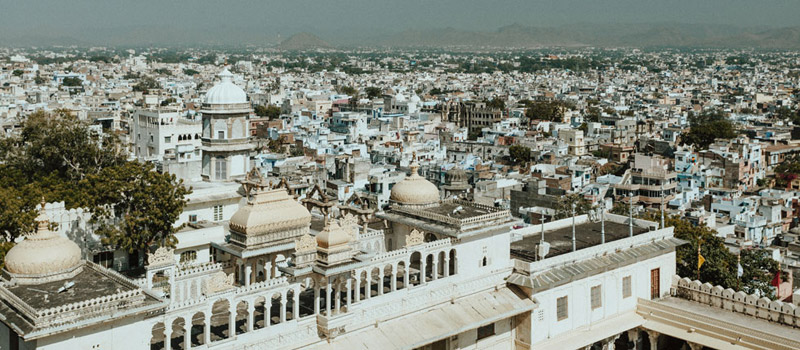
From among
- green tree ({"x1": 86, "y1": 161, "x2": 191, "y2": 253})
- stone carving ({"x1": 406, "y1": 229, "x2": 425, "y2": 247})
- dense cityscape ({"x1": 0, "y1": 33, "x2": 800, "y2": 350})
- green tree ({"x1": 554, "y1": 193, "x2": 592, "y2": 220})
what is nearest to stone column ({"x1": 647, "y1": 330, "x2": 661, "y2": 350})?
dense cityscape ({"x1": 0, "y1": 33, "x2": 800, "y2": 350})

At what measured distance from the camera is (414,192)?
22.2m

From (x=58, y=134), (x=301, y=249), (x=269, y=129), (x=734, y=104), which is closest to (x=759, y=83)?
(x=734, y=104)

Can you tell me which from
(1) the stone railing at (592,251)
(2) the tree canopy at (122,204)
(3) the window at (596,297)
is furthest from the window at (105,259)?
(3) the window at (596,297)

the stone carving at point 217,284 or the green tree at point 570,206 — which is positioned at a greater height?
the stone carving at point 217,284

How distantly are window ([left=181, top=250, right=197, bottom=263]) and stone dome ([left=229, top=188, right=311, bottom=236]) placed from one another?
15.8ft

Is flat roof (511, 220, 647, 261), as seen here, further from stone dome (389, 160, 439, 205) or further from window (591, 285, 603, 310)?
stone dome (389, 160, 439, 205)

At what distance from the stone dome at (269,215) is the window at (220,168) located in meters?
9.43

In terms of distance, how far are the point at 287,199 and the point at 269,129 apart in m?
54.9

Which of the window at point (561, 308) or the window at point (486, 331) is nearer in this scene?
the window at point (486, 331)

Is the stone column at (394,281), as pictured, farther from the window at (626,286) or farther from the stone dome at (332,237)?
the window at (626,286)

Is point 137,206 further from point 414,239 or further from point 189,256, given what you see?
point 414,239

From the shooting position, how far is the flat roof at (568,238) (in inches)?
893

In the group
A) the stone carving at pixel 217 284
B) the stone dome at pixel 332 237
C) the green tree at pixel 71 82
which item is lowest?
the stone carving at pixel 217 284

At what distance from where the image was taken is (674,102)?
131750mm
